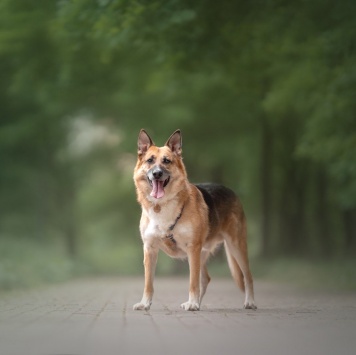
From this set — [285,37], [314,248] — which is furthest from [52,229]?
[285,37]

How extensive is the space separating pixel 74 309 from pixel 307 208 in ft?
64.8

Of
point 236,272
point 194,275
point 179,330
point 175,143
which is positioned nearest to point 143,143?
point 175,143

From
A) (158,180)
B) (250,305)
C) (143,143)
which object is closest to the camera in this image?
(158,180)

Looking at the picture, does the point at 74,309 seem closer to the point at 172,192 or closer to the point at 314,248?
the point at 172,192

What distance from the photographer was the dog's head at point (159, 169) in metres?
9.55

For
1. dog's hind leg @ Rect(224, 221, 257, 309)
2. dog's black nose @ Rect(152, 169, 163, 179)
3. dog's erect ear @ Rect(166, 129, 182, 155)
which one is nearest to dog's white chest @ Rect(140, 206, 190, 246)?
dog's black nose @ Rect(152, 169, 163, 179)

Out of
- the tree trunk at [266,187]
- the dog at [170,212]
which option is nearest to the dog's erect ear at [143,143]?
the dog at [170,212]

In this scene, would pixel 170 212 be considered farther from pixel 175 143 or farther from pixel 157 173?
pixel 175 143

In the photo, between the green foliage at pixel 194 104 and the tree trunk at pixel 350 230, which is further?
the tree trunk at pixel 350 230

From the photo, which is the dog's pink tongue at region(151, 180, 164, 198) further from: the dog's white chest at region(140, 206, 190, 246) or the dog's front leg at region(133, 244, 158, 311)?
the dog's front leg at region(133, 244, 158, 311)

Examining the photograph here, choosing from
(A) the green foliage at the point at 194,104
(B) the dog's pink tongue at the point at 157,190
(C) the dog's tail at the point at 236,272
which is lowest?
(C) the dog's tail at the point at 236,272

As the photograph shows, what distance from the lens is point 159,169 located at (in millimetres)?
9461

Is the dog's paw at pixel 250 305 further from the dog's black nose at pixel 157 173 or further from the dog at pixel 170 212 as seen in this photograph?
the dog's black nose at pixel 157 173

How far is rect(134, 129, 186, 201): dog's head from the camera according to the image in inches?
376
